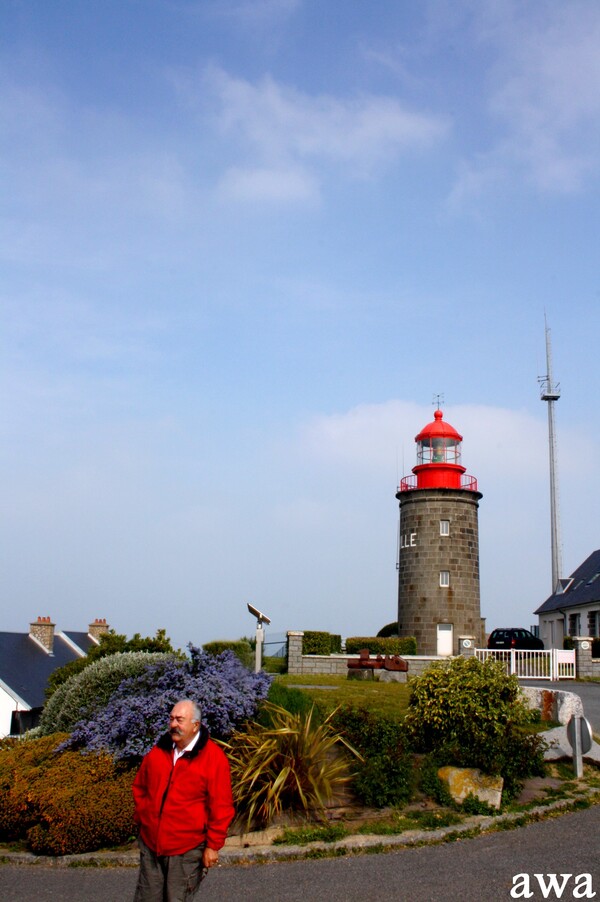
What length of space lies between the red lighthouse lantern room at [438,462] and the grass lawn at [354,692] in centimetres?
1441

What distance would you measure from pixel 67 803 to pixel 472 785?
5030 mm

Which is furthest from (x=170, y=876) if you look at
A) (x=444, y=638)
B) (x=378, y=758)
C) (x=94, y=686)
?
(x=444, y=638)

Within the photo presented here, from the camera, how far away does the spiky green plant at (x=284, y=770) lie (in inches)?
383

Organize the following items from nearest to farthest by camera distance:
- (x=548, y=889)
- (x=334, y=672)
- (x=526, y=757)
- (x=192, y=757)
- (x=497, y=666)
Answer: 1. (x=192, y=757)
2. (x=548, y=889)
3. (x=526, y=757)
4. (x=497, y=666)
5. (x=334, y=672)

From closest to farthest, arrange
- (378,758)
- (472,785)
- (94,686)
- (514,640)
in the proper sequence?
(472,785) < (378,758) < (94,686) < (514,640)

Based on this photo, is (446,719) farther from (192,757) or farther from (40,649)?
(40,649)

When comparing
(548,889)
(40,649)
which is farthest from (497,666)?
(40,649)

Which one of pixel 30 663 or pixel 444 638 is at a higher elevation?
pixel 444 638

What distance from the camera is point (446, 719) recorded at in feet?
38.5

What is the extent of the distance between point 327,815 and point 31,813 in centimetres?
360

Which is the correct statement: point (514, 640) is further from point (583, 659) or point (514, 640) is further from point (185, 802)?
point (185, 802)

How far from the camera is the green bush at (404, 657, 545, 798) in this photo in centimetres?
1085

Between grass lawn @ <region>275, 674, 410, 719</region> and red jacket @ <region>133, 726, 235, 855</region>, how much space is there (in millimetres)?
7877

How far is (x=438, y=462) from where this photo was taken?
3931 cm
